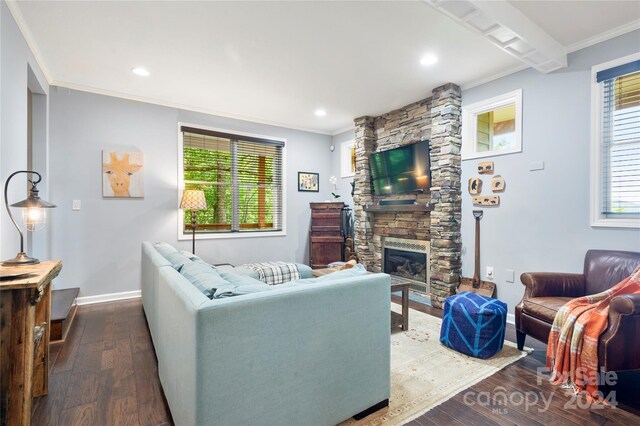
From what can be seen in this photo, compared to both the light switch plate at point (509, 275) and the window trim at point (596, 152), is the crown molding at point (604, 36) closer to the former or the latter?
the window trim at point (596, 152)

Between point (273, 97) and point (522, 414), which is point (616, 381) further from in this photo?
point (273, 97)

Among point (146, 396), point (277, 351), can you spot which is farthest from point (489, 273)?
point (146, 396)

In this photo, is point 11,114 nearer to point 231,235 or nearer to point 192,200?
point 192,200

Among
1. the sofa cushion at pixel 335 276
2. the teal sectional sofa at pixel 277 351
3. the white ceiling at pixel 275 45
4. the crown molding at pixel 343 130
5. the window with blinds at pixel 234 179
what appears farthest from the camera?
the crown molding at pixel 343 130

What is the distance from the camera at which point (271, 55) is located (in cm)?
294

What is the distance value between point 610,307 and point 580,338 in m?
0.27

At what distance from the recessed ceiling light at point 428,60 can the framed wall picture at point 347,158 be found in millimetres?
2454

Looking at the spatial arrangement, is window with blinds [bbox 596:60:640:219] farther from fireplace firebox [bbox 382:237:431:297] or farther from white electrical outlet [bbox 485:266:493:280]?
fireplace firebox [bbox 382:237:431:297]

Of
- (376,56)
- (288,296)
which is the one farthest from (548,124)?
(288,296)

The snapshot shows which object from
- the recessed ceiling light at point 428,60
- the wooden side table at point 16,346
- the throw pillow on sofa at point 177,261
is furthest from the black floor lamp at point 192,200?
the recessed ceiling light at point 428,60

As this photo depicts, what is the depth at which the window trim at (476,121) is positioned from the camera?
3188 mm

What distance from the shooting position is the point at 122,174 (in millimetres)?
3928

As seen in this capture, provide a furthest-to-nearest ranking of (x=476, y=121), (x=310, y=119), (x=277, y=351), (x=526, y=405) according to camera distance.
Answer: (x=310, y=119), (x=476, y=121), (x=526, y=405), (x=277, y=351)

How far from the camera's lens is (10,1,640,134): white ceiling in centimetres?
231
